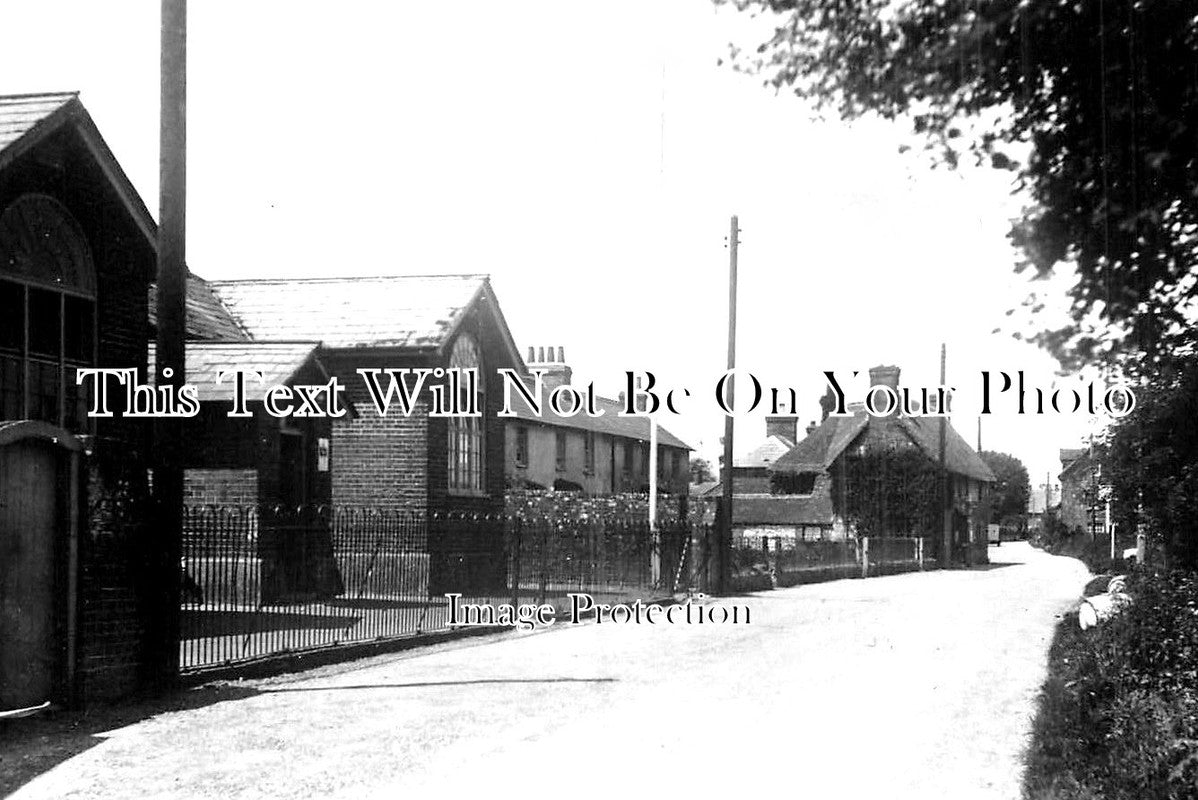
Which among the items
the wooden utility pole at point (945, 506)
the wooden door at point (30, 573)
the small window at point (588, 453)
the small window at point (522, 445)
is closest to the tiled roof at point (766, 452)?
the wooden utility pole at point (945, 506)

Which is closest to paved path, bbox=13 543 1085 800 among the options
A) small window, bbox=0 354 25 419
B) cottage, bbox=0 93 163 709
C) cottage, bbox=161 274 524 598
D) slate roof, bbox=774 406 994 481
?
cottage, bbox=0 93 163 709

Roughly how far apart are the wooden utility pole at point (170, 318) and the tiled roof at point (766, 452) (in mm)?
65612

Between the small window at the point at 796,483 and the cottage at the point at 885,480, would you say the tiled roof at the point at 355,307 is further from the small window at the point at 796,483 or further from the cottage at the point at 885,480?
the small window at the point at 796,483

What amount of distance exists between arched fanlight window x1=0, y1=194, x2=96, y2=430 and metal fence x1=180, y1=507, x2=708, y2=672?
7.75 feet

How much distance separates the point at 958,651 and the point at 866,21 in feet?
33.2

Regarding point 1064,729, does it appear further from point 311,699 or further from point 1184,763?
point 311,699

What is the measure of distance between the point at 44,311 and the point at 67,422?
52.4 inches

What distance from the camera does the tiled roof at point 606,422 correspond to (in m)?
47.2

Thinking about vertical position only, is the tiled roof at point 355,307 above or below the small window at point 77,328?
above

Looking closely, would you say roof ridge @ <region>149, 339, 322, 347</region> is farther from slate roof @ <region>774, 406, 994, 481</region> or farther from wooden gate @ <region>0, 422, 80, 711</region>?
slate roof @ <region>774, 406, 994, 481</region>

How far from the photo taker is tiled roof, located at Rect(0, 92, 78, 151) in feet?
42.1

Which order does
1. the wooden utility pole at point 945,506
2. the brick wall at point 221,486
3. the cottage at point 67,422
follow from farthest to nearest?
the wooden utility pole at point 945,506, the brick wall at point 221,486, the cottage at point 67,422

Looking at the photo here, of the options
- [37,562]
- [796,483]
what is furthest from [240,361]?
[796,483]

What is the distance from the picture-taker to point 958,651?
16047mm
